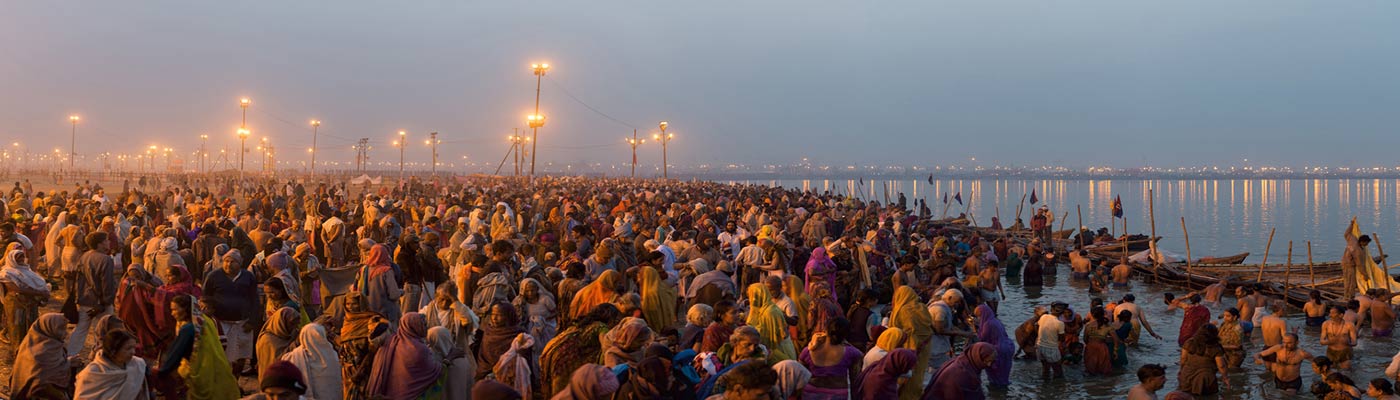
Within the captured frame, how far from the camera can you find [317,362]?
231 inches

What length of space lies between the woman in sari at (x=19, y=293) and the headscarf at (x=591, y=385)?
5.64m

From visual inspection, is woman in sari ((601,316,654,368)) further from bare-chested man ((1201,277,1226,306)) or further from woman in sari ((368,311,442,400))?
bare-chested man ((1201,277,1226,306))

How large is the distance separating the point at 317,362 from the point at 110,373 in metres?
1.08

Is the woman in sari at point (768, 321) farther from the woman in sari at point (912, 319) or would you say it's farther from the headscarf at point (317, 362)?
the headscarf at point (317, 362)

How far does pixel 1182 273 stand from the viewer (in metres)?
21.4

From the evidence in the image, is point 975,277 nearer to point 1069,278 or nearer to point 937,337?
point 937,337

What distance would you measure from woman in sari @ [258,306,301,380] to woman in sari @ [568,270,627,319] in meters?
2.05

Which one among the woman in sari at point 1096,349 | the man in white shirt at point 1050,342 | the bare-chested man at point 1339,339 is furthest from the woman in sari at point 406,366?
the bare-chested man at point 1339,339

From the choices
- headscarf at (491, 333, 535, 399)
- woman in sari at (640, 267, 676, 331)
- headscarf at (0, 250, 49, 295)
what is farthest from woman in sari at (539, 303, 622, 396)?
headscarf at (0, 250, 49, 295)

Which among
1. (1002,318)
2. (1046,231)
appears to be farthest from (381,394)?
(1046,231)

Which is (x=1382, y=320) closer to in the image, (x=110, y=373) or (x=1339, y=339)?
(x=1339, y=339)

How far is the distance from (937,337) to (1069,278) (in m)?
15.1

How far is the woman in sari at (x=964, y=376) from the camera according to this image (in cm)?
634

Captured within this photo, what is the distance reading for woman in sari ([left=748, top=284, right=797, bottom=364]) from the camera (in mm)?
7212
